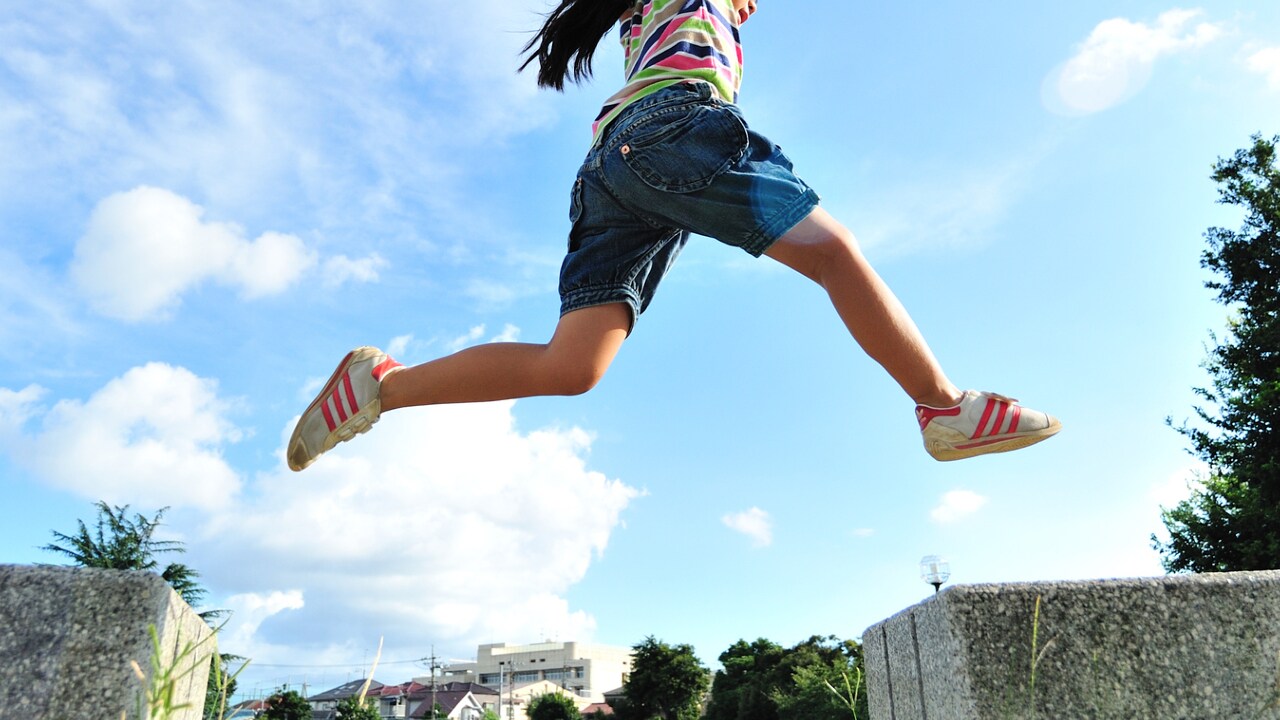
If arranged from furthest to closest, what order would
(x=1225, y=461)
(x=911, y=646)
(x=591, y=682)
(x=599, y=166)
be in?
(x=591, y=682), (x=1225, y=461), (x=599, y=166), (x=911, y=646)

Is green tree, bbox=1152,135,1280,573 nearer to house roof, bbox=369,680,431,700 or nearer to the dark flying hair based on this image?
the dark flying hair

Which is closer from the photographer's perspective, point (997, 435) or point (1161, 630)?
point (1161, 630)

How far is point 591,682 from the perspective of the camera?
326 ft

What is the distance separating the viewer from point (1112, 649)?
177 centimetres

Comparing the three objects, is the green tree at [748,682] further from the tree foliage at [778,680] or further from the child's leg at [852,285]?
the child's leg at [852,285]

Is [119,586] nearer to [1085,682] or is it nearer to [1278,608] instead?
[1085,682]

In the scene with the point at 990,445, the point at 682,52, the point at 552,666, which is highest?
the point at 552,666

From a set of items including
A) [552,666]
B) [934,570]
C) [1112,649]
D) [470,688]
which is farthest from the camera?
[552,666]

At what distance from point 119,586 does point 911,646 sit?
1.64m

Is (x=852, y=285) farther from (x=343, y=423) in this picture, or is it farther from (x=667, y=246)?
(x=343, y=423)

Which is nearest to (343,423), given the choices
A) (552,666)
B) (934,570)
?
(934,570)

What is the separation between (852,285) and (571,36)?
1.39 m

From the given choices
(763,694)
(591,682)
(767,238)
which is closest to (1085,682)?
(767,238)

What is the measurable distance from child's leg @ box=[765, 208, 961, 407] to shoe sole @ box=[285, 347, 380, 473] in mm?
1320
